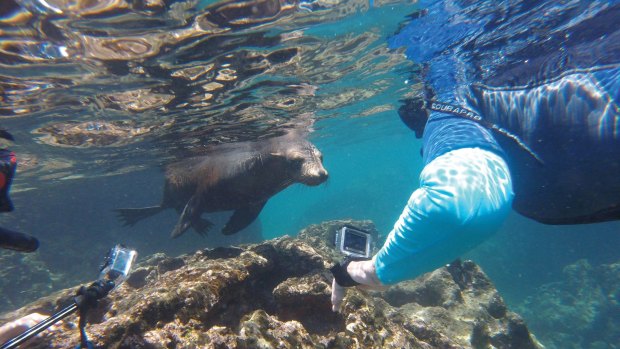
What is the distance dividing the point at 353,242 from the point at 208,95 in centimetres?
767

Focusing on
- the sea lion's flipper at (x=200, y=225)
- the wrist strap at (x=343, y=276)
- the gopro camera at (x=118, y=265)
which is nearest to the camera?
the wrist strap at (x=343, y=276)

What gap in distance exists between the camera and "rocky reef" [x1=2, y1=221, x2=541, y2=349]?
3.05 metres

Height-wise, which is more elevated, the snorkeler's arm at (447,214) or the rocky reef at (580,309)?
the snorkeler's arm at (447,214)

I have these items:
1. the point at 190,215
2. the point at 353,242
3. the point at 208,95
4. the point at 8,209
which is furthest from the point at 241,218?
the point at 8,209

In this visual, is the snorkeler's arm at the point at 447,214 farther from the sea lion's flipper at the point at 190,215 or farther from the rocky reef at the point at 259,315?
the sea lion's flipper at the point at 190,215

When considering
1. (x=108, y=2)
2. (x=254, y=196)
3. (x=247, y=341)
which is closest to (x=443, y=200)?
(x=247, y=341)

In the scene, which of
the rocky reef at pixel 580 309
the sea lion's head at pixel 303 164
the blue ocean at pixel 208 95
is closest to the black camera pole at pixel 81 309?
the blue ocean at pixel 208 95

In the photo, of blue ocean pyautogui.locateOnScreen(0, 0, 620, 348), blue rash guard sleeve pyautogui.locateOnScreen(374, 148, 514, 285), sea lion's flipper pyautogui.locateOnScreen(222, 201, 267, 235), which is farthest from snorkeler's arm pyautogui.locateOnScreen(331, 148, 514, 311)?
sea lion's flipper pyautogui.locateOnScreen(222, 201, 267, 235)

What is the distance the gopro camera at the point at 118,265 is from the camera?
3162 mm

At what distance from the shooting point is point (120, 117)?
1008 cm

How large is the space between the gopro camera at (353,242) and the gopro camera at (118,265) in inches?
85.6

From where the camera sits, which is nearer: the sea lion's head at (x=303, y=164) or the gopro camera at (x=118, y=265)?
the gopro camera at (x=118, y=265)

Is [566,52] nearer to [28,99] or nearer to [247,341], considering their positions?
[247,341]

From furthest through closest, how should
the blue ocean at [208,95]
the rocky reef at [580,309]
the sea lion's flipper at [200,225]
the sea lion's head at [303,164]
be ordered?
the rocky reef at [580,309], the sea lion's flipper at [200,225], the sea lion's head at [303,164], the blue ocean at [208,95]
